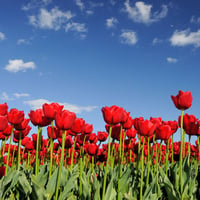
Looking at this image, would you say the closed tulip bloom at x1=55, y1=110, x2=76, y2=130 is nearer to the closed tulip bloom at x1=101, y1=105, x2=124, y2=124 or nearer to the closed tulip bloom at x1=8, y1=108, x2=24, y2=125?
the closed tulip bloom at x1=101, y1=105, x2=124, y2=124

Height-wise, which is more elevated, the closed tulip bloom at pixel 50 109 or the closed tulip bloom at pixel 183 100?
the closed tulip bloom at pixel 183 100

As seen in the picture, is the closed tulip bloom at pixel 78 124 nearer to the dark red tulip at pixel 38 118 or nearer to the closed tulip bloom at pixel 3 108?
the dark red tulip at pixel 38 118

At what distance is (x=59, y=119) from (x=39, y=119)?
0.68 metres

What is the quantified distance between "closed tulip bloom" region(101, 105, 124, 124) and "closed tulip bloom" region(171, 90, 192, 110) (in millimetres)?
904

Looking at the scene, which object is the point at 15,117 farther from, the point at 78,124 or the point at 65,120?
the point at 65,120

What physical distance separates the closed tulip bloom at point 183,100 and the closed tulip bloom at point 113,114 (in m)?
0.90

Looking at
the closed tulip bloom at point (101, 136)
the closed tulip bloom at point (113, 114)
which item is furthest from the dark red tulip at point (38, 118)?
the closed tulip bloom at point (101, 136)

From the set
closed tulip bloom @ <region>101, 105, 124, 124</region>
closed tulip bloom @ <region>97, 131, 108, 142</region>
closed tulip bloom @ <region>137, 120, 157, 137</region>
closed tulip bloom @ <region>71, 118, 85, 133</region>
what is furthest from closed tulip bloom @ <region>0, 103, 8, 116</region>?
closed tulip bloom @ <region>97, 131, 108, 142</region>

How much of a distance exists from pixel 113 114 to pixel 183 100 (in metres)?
1.01

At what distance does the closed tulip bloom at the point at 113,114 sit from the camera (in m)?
2.71

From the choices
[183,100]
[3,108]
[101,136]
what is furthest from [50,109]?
[101,136]

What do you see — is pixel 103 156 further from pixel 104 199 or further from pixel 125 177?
pixel 104 199

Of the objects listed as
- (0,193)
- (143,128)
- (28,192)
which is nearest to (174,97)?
(143,128)

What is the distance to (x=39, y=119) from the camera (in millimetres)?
3135
